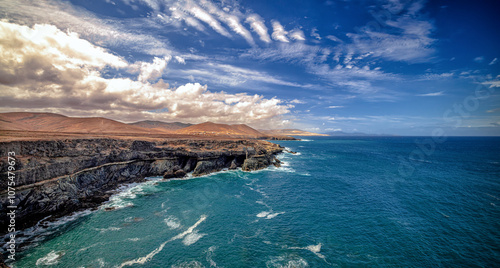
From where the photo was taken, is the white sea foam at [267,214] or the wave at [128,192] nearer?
the white sea foam at [267,214]

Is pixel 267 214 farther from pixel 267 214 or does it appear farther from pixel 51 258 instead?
pixel 51 258

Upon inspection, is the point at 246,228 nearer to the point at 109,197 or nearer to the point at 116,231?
the point at 116,231

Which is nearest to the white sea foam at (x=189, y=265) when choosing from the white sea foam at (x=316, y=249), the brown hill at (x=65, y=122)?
the white sea foam at (x=316, y=249)

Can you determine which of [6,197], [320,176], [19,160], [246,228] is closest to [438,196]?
[320,176]

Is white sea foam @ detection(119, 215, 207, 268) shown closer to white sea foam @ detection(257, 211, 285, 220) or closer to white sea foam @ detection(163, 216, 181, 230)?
white sea foam @ detection(163, 216, 181, 230)

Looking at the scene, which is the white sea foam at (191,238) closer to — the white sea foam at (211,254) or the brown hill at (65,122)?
the white sea foam at (211,254)

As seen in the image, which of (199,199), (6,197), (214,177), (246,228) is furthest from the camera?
(214,177)

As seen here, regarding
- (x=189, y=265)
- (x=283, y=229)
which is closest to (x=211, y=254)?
(x=189, y=265)
